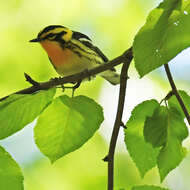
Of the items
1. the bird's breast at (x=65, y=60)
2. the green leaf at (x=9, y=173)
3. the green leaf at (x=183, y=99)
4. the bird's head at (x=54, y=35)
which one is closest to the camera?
the green leaf at (x=9, y=173)

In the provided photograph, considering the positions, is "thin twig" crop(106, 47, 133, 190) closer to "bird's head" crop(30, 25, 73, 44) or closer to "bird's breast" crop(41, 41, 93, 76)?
"bird's breast" crop(41, 41, 93, 76)

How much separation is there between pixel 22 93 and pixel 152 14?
0.51 meters

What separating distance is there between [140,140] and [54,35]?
1604mm

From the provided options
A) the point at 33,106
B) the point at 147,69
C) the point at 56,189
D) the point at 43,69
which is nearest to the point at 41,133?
the point at 33,106

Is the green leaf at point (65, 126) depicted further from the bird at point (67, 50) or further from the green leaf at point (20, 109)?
Answer: the bird at point (67, 50)

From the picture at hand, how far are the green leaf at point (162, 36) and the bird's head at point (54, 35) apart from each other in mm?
1845

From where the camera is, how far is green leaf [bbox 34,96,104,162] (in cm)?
128

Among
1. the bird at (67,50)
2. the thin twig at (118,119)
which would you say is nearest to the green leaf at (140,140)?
the thin twig at (118,119)

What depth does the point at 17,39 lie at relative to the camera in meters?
3.81

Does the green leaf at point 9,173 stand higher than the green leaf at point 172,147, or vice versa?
the green leaf at point 9,173

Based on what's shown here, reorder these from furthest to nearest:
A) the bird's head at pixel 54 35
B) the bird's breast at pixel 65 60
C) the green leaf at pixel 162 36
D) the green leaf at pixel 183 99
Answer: the bird's head at pixel 54 35 → the bird's breast at pixel 65 60 → the green leaf at pixel 183 99 → the green leaf at pixel 162 36

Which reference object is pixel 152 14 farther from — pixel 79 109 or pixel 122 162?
pixel 122 162

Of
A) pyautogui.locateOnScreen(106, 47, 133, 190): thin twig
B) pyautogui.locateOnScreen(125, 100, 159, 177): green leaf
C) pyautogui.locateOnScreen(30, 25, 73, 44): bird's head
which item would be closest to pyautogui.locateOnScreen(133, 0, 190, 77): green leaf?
pyautogui.locateOnScreen(106, 47, 133, 190): thin twig

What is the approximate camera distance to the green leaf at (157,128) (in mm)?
1232
